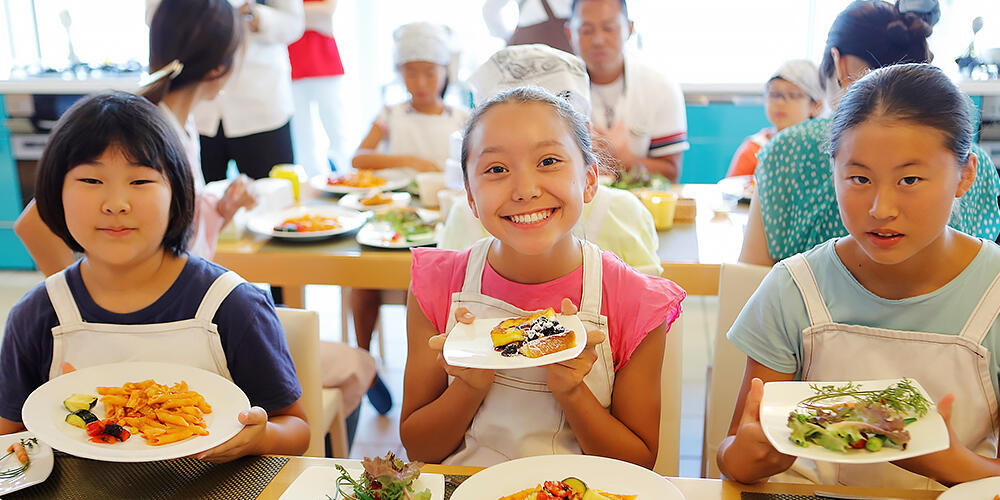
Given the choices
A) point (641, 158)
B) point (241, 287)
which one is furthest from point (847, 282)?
point (641, 158)

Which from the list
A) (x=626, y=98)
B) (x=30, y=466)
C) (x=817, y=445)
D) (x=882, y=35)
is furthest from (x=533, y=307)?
(x=626, y=98)

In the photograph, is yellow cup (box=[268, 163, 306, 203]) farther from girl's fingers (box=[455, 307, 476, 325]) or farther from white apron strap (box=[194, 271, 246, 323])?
girl's fingers (box=[455, 307, 476, 325])

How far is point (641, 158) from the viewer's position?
3.28m

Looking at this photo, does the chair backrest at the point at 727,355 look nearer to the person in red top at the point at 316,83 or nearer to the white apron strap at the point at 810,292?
the white apron strap at the point at 810,292

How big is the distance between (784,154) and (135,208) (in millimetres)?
1411

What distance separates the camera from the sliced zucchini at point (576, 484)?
3.42ft

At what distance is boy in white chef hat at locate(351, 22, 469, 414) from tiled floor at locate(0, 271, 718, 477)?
1.17 feet

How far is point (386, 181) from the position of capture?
10.3ft

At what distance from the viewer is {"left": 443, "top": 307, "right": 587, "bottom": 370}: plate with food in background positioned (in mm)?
1104

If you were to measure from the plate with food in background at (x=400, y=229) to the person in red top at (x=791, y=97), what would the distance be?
5.51 ft

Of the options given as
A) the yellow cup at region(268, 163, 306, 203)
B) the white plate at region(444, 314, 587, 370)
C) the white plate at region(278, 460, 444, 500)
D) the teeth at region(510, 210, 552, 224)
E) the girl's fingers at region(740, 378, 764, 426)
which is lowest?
the white plate at region(278, 460, 444, 500)

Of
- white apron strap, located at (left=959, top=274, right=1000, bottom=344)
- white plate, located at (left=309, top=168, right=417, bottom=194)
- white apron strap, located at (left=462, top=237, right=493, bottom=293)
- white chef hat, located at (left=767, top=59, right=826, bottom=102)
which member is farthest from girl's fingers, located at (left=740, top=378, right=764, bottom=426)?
white chef hat, located at (left=767, top=59, right=826, bottom=102)

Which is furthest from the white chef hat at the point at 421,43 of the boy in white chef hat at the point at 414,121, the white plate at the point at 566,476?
the white plate at the point at 566,476

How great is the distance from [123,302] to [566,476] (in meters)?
0.88
